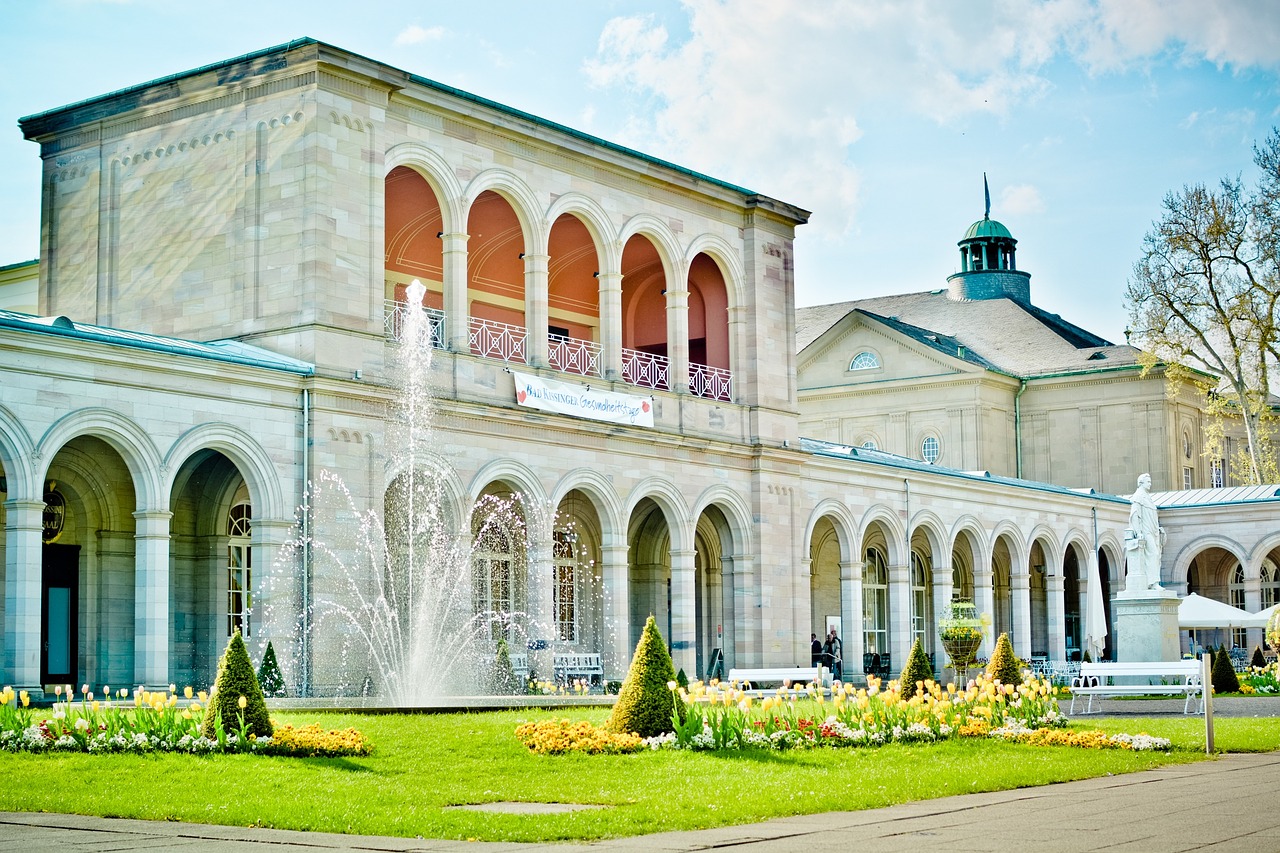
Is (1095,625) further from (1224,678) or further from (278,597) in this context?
(278,597)

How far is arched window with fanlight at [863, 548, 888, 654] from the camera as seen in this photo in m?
45.6

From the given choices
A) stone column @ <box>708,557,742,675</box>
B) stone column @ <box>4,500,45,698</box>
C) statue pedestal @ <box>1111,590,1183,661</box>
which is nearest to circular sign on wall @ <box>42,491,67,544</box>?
stone column @ <box>4,500,45,698</box>

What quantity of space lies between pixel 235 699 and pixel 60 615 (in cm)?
1232

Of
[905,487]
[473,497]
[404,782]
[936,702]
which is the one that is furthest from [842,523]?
[404,782]

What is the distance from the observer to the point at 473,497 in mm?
29734

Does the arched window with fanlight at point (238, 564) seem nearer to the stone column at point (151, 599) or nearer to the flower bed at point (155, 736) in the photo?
the stone column at point (151, 599)

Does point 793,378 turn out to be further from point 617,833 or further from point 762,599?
point 617,833

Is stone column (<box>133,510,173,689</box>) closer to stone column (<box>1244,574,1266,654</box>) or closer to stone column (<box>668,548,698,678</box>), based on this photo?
stone column (<box>668,548,698,678</box>)

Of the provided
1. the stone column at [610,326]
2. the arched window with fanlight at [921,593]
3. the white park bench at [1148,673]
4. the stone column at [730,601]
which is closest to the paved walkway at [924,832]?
the white park bench at [1148,673]

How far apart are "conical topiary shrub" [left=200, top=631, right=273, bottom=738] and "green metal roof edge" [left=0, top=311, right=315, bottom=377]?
349 inches

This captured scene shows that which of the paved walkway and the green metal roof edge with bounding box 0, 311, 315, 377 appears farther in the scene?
the green metal roof edge with bounding box 0, 311, 315, 377

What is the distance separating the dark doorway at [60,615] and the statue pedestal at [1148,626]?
19121mm

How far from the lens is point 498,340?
105ft

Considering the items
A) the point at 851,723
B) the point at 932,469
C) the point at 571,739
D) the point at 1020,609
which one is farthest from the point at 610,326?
the point at 1020,609
